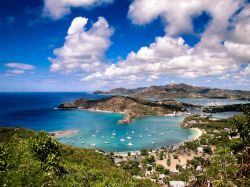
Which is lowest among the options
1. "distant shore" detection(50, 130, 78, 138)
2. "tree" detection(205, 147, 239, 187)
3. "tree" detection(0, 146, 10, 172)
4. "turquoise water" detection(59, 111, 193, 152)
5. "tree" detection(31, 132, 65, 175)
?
"turquoise water" detection(59, 111, 193, 152)

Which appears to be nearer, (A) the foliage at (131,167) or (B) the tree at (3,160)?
(B) the tree at (3,160)

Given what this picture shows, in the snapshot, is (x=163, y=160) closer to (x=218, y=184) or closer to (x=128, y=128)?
(x=128, y=128)

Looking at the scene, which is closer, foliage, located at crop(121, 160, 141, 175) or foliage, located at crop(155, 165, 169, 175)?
foliage, located at crop(121, 160, 141, 175)

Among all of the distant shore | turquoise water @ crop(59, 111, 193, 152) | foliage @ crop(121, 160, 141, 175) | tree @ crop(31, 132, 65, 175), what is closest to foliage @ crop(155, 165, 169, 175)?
→ foliage @ crop(121, 160, 141, 175)

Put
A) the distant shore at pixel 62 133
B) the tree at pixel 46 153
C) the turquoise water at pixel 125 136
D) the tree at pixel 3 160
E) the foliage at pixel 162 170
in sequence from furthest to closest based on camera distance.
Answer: the distant shore at pixel 62 133, the turquoise water at pixel 125 136, the foliage at pixel 162 170, the tree at pixel 46 153, the tree at pixel 3 160

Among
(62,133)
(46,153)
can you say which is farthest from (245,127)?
(62,133)

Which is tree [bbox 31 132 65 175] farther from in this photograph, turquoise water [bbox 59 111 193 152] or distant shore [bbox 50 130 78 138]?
distant shore [bbox 50 130 78 138]

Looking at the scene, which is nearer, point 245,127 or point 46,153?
point 245,127

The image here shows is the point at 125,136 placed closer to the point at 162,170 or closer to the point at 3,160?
the point at 162,170

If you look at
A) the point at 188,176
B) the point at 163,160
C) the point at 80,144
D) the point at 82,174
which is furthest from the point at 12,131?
the point at 82,174

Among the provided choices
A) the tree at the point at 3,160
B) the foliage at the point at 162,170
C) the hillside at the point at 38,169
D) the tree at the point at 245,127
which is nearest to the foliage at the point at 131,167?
the foliage at the point at 162,170

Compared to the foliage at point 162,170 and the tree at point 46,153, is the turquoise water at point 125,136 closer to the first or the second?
the foliage at point 162,170
